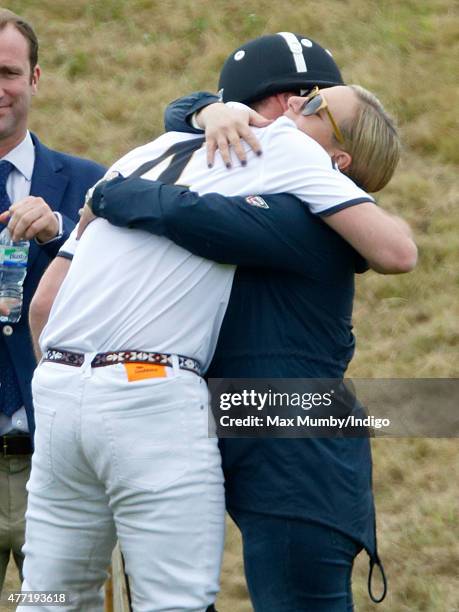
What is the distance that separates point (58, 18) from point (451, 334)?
426 cm

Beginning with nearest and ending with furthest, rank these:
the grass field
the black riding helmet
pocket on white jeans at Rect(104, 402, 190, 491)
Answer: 1. pocket on white jeans at Rect(104, 402, 190, 491)
2. the black riding helmet
3. the grass field

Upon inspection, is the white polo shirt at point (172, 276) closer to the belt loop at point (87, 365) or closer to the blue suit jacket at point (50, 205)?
the belt loop at point (87, 365)

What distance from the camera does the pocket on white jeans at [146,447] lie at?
9.19 feet

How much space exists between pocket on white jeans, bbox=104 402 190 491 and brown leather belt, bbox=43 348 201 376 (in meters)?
0.10

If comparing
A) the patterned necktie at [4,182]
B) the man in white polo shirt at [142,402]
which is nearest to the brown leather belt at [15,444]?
the patterned necktie at [4,182]

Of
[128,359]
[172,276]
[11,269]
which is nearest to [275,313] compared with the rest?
[172,276]

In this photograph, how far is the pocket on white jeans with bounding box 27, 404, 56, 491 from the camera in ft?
9.45

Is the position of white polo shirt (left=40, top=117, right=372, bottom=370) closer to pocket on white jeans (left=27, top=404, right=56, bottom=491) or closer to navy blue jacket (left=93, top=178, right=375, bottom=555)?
navy blue jacket (left=93, top=178, right=375, bottom=555)

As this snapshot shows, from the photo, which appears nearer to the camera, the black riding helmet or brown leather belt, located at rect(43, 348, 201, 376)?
brown leather belt, located at rect(43, 348, 201, 376)

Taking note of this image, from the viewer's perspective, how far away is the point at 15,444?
378 cm

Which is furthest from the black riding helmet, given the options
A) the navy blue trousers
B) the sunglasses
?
the navy blue trousers

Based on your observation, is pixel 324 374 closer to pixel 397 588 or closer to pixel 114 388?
pixel 114 388

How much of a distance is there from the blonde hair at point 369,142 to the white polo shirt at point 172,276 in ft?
0.46

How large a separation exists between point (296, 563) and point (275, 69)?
1181 mm
